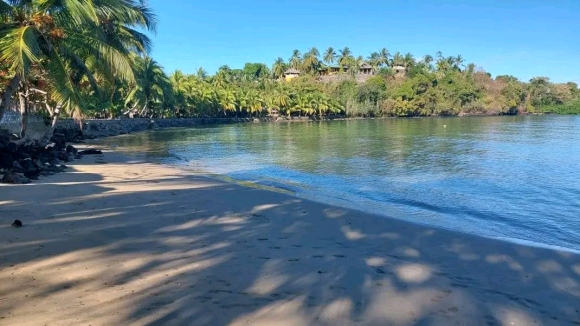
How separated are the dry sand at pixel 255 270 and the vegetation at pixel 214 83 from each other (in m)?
6.27

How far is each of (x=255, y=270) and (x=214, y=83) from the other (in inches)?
3670

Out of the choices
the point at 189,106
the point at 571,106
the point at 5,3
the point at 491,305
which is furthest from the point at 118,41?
the point at 571,106

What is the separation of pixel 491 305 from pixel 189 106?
260ft

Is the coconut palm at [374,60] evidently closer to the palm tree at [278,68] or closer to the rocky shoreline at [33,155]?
the palm tree at [278,68]

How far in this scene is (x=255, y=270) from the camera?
5824 mm

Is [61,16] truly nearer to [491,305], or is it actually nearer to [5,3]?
[5,3]

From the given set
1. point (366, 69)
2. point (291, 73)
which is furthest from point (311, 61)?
point (366, 69)

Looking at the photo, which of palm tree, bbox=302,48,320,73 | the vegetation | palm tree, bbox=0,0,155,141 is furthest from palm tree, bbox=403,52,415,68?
palm tree, bbox=0,0,155,141

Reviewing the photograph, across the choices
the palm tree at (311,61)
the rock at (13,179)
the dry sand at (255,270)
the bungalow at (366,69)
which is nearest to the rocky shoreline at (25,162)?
the rock at (13,179)

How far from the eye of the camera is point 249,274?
566 cm

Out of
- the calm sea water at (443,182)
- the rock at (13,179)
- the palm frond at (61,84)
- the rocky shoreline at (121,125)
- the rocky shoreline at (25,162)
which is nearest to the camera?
the calm sea water at (443,182)

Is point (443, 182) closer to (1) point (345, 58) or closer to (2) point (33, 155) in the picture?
(2) point (33, 155)

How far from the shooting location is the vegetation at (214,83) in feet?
44.2

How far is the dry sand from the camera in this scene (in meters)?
4.57
